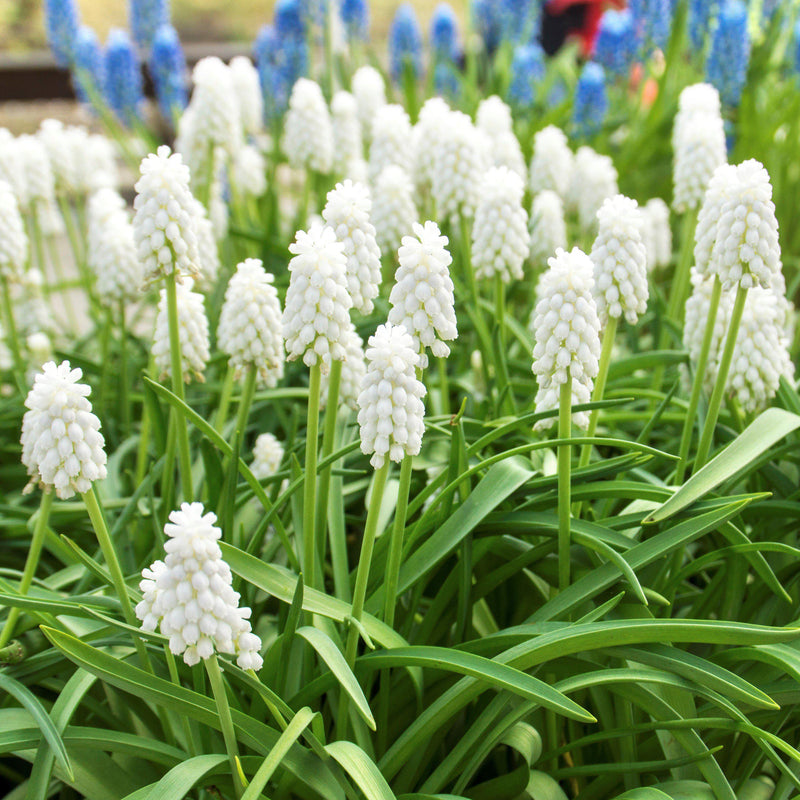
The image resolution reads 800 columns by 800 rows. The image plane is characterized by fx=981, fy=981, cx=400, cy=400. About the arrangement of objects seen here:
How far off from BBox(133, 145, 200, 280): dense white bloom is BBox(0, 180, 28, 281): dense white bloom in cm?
91

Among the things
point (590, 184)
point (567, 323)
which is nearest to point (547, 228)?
point (590, 184)

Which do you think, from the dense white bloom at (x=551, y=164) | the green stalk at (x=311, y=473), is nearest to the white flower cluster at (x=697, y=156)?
the dense white bloom at (x=551, y=164)

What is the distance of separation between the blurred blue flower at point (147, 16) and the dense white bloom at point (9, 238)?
328 centimetres

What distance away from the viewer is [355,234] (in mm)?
1938

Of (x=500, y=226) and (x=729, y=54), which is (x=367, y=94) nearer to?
(x=729, y=54)

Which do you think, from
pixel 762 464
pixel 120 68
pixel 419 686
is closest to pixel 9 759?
pixel 419 686

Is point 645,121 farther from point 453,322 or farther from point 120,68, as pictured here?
point 453,322

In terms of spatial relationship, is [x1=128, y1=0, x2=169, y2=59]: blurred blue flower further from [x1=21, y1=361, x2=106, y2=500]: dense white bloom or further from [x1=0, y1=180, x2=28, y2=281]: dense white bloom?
[x1=21, y1=361, x2=106, y2=500]: dense white bloom

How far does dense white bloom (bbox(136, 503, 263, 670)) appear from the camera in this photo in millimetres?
1410

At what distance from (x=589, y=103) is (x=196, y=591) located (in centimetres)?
383

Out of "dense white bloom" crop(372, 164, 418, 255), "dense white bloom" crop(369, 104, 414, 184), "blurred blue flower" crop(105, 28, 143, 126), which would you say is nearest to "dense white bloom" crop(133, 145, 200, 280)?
"dense white bloom" crop(372, 164, 418, 255)

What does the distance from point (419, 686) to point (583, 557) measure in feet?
1.58

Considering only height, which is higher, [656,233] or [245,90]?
[245,90]

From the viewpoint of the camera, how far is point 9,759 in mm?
2551
